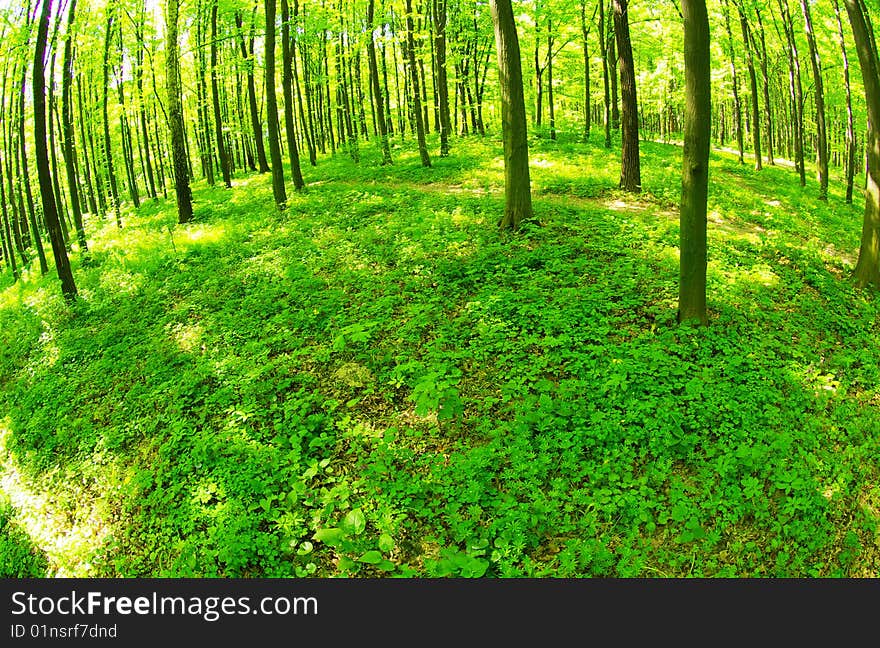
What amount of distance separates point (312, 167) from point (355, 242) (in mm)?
13833

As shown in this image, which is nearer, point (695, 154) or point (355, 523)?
point (355, 523)

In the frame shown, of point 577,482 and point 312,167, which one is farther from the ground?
point 312,167

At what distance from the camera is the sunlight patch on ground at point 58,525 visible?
5379mm

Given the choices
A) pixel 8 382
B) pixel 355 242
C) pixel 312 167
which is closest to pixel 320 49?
pixel 312 167

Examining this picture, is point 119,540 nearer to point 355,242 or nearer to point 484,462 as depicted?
point 484,462

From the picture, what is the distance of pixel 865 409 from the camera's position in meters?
6.06

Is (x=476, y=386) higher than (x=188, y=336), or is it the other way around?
(x=188, y=336)

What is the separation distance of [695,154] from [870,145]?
4.64 m

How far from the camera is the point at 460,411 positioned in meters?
6.14

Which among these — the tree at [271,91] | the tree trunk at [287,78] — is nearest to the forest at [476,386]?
the tree at [271,91]

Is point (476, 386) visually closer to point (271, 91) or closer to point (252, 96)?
point (271, 91)

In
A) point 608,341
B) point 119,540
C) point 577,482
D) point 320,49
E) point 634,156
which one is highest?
point 320,49

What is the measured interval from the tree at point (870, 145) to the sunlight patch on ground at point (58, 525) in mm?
12032

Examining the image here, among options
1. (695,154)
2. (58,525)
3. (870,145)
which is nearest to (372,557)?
(58,525)
